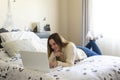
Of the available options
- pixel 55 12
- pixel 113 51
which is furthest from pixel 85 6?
pixel 113 51

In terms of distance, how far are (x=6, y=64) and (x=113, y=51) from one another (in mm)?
2199

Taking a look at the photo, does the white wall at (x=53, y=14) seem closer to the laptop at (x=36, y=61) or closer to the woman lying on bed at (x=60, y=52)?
the woman lying on bed at (x=60, y=52)

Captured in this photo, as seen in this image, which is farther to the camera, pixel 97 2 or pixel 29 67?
pixel 97 2

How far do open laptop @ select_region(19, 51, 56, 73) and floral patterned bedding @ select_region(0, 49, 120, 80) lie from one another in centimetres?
5

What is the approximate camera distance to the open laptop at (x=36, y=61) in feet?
6.82

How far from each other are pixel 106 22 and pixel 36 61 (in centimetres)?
228

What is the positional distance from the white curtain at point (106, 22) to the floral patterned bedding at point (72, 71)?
1261mm

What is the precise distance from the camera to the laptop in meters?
2.08

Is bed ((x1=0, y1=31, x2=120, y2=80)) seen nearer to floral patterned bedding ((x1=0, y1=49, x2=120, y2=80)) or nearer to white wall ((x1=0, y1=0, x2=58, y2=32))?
floral patterned bedding ((x1=0, y1=49, x2=120, y2=80))

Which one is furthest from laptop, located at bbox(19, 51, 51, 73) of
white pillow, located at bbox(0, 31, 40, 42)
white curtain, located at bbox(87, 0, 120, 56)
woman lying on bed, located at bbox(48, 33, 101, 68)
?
white curtain, located at bbox(87, 0, 120, 56)

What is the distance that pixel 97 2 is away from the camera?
418 centimetres

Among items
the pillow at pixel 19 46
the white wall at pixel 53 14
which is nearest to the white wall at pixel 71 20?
the white wall at pixel 53 14

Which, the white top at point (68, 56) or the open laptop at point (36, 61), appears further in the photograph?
the white top at point (68, 56)

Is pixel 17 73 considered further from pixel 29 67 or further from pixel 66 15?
pixel 66 15
